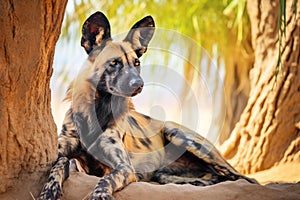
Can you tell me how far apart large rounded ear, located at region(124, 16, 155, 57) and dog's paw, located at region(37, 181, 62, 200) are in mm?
1146

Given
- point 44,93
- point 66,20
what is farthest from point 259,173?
Result: point 66,20

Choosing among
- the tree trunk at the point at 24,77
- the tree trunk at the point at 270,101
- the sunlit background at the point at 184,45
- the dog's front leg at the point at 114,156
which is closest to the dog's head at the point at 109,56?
the dog's front leg at the point at 114,156

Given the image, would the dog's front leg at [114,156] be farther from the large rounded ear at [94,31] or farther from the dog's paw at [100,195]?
the large rounded ear at [94,31]

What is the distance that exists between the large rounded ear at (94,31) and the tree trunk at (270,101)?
5.93 ft

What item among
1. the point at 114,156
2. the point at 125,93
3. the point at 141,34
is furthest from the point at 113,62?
the point at 114,156

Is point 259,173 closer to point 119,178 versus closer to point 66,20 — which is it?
point 119,178

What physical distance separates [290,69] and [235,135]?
961 mm

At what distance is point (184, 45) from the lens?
752 cm

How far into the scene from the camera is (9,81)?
9.05 feet

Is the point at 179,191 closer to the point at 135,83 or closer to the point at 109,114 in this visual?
the point at 135,83

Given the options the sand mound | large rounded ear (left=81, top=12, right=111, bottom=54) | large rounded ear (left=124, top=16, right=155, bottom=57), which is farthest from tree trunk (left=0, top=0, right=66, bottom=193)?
large rounded ear (left=124, top=16, right=155, bottom=57)

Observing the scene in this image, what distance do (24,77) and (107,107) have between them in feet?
2.88

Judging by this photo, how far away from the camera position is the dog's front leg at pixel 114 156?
305 centimetres

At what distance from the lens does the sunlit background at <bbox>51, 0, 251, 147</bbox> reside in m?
7.22
